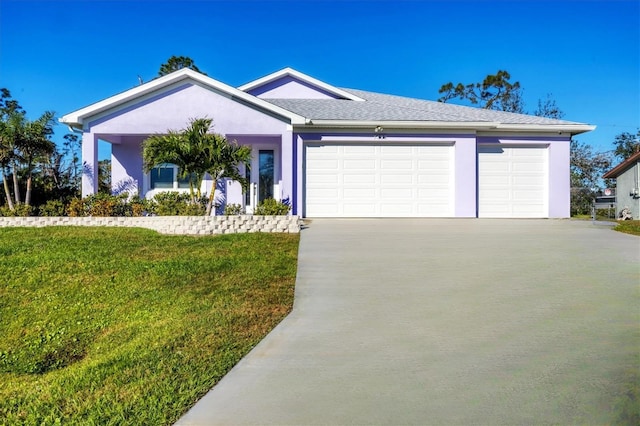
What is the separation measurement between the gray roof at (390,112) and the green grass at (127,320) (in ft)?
22.7

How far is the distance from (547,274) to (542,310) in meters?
1.99

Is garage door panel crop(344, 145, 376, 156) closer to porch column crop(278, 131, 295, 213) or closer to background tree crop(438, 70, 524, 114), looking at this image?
porch column crop(278, 131, 295, 213)

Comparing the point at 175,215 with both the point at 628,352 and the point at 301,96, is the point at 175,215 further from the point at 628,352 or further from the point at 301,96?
the point at 628,352

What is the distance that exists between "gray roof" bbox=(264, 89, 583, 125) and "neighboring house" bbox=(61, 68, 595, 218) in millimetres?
93

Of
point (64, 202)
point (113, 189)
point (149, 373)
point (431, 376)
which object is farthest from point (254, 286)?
point (113, 189)

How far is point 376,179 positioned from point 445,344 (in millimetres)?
11077

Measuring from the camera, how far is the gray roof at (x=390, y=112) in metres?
15.8

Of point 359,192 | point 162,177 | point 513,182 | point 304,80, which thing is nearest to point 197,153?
point 162,177

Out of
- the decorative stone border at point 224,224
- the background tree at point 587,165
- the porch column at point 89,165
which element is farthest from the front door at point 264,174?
the background tree at point 587,165

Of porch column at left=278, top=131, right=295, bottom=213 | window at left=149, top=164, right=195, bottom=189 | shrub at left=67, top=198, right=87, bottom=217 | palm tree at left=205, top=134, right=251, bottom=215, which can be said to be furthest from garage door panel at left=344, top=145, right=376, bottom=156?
shrub at left=67, top=198, right=87, bottom=217

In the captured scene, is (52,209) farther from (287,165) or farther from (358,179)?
(358,179)

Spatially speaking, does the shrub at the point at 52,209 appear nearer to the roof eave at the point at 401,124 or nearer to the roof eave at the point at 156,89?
the roof eave at the point at 156,89

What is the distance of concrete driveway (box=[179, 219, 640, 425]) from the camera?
371 centimetres

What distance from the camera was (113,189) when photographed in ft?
53.5
